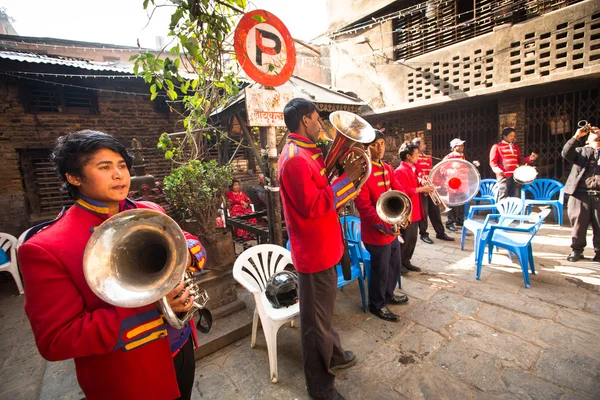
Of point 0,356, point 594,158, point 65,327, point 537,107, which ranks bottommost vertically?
point 0,356

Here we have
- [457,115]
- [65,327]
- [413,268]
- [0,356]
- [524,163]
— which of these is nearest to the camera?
[65,327]

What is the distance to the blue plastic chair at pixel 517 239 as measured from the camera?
3582 millimetres

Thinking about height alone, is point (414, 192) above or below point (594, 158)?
below

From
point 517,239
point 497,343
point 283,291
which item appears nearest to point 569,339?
point 497,343

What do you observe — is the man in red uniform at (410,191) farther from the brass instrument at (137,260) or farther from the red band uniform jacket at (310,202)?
the brass instrument at (137,260)

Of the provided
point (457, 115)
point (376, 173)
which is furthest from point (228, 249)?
point (457, 115)

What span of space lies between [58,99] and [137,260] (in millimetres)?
7569

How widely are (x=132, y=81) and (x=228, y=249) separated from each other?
6347 millimetres

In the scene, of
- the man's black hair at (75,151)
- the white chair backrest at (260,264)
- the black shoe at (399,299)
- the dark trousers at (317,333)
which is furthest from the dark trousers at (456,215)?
the man's black hair at (75,151)

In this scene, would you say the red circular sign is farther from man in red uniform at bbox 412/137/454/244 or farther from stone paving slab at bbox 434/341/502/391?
man in red uniform at bbox 412/137/454/244

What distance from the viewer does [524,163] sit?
6352 millimetres

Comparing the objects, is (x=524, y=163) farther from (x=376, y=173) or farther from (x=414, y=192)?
(x=376, y=173)

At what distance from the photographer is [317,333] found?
202cm

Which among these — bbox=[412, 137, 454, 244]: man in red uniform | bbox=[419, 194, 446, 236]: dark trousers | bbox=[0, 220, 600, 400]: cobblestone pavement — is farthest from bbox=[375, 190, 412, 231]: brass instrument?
bbox=[419, 194, 446, 236]: dark trousers
